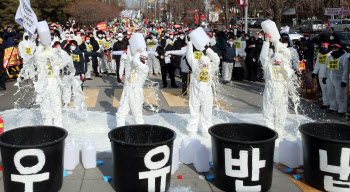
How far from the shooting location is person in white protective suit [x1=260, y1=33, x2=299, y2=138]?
712 cm

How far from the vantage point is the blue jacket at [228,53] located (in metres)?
14.2

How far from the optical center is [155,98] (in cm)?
1153

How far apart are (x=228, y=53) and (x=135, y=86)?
773 cm

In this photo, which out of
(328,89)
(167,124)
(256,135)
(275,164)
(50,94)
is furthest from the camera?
(328,89)

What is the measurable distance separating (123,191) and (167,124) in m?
3.77

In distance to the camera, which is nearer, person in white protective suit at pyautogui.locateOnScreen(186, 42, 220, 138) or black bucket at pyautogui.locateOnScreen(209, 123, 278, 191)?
black bucket at pyautogui.locateOnScreen(209, 123, 278, 191)

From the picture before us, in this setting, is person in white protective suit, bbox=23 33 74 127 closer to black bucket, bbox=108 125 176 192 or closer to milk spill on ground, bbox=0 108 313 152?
milk spill on ground, bbox=0 108 313 152

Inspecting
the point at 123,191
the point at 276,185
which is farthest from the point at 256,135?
the point at 123,191

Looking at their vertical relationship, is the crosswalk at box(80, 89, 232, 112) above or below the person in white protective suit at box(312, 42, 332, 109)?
below

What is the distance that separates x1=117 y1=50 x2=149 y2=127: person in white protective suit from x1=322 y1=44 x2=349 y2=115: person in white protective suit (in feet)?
16.8

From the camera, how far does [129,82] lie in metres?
7.23

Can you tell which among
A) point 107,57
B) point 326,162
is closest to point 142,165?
point 326,162

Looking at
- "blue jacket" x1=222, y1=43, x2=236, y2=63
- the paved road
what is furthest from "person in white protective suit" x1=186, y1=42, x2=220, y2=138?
"blue jacket" x1=222, y1=43, x2=236, y2=63

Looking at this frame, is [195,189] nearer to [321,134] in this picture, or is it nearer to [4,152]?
[321,134]
